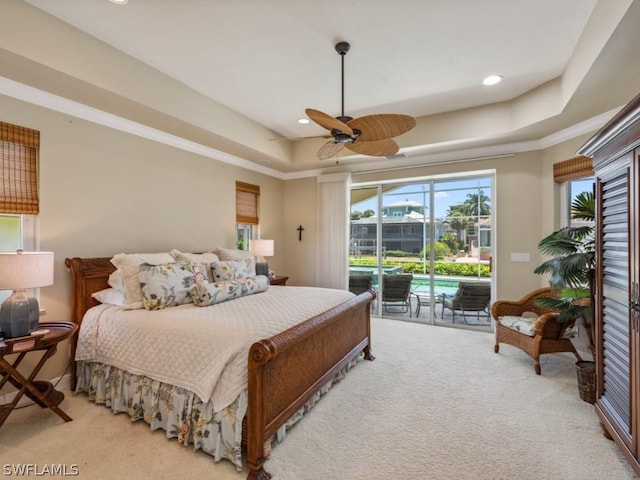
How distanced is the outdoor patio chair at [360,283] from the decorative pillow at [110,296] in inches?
141

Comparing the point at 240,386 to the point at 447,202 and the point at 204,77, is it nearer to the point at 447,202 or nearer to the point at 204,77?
the point at 204,77

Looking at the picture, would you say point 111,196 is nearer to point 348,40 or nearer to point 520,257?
point 348,40

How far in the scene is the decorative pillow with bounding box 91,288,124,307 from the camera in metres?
2.69

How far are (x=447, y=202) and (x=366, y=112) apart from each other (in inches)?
75.7

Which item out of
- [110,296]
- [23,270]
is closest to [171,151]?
[110,296]

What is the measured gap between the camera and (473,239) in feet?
15.1

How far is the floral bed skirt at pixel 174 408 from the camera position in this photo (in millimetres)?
1786

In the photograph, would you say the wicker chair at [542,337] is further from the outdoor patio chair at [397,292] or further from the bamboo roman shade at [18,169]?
the bamboo roman shade at [18,169]

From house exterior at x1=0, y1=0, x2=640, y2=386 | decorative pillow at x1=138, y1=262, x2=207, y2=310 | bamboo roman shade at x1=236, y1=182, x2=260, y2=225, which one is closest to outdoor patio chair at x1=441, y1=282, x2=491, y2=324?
house exterior at x1=0, y1=0, x2=640, y2=386

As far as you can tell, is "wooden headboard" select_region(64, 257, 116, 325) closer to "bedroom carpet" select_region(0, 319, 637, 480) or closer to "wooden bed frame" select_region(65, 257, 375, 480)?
"wooden bed frame" select_region(65, 257, 375, 480)

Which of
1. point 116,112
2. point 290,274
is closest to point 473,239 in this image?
point 290,274

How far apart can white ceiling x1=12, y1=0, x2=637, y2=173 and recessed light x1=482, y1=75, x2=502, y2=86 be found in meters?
0.06

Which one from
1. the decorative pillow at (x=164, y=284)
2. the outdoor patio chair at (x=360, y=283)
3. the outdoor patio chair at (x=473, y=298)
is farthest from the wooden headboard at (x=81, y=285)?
the outdoor patio chair at (x=473, y=298)

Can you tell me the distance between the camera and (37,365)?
86.5 inches
